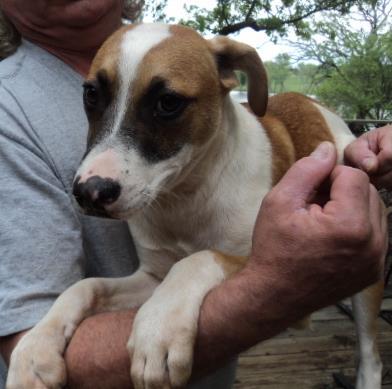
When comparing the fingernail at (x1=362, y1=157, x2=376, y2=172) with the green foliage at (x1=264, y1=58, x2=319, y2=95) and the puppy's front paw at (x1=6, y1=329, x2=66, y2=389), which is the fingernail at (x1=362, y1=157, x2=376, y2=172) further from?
the green foliage at (x1=264, y1=58, x2=319, y2=95)

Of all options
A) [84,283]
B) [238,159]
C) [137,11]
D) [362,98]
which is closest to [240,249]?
[238,159]

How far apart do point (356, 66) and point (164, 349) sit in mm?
7088

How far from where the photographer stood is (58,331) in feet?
4.23

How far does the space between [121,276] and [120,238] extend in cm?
12

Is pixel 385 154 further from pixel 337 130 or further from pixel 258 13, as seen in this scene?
pixel 258 13

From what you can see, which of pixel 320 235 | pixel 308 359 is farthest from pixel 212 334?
pixel 308 359

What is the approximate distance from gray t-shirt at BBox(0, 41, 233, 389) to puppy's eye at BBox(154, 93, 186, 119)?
258 mm

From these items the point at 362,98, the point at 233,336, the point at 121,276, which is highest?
the point at 233,336

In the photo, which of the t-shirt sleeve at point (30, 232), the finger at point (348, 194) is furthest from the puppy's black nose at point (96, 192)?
the finger at point (348, 194)

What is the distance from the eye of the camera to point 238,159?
174 centimetres

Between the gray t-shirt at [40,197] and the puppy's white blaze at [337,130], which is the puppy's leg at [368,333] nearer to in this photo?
the puppy's white blaze at [337,130]

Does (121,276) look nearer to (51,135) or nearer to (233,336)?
(51,135)

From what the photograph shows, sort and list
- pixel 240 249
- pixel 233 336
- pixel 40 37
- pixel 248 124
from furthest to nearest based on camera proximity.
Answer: pixel 248 124 < pixel 40 37 < pixel 240 249 < pixel 233 336

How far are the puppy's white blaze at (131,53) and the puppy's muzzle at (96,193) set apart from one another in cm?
20
